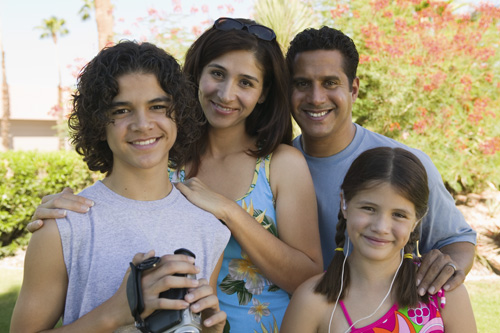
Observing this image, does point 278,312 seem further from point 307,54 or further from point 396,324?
point 307,54

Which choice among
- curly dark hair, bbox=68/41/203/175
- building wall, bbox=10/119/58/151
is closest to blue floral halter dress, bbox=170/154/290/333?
curly dark hair, bbox=68/41/203/175

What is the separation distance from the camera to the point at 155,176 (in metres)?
2.03

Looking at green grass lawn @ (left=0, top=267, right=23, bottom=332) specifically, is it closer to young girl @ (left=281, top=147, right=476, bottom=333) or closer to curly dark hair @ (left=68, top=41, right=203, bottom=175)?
curly dark hair @ (left=68, top=41, right=203, bottom=175)

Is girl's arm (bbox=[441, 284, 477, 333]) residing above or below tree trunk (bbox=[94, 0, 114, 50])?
below

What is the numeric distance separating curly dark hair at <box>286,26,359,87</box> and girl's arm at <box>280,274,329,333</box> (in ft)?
4.64

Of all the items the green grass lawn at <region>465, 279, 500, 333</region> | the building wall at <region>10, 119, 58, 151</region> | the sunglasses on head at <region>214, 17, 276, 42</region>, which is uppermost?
the sunglasses on head at <region>214, 17, 276, 42</region>

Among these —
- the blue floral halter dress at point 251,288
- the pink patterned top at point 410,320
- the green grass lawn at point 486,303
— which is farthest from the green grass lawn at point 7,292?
the green grass lawn at point 486,303

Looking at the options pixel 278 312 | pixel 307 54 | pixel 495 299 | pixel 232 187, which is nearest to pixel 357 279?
pixel 278 312

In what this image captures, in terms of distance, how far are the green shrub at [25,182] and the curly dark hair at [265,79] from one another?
6871 millimetres

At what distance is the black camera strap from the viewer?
1.50 meters

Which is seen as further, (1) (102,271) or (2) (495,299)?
(2) (495,299)

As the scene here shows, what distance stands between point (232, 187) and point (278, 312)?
636 mm

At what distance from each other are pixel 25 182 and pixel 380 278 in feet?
25.6

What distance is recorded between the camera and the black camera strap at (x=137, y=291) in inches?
58.9
